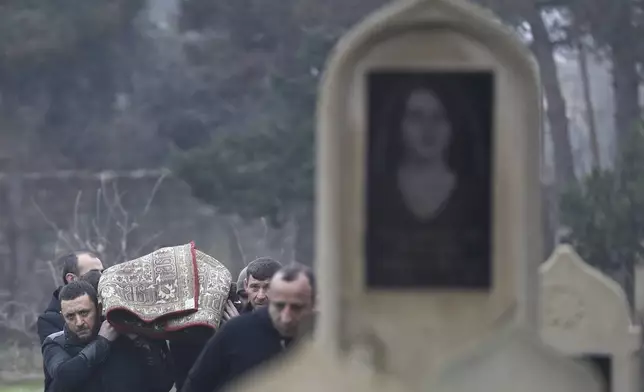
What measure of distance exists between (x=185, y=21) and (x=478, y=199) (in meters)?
26.1

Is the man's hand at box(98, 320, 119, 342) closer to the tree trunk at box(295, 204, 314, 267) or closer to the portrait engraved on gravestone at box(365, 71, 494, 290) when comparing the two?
the portrait engraved on gravestone at box(365, 71, 494, 290)

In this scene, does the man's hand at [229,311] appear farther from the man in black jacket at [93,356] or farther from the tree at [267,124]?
the tree at [267,124]

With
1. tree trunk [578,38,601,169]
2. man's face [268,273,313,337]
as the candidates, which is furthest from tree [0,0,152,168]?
man's face [268,273,313,337]

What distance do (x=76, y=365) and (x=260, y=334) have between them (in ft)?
4.73

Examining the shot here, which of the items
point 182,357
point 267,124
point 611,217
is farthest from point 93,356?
point 267,124

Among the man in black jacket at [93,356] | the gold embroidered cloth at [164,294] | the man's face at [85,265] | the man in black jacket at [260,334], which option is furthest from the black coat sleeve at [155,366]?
the man in black jacket at [260,334]

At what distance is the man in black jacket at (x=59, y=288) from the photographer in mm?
8664

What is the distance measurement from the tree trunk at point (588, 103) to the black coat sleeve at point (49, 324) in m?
19.4

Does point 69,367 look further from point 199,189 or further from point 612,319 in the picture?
point 199,189

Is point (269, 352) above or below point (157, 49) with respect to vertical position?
below

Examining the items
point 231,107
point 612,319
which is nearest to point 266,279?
point 612,319

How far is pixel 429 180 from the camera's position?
5.28 meters

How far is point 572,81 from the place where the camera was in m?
31.4

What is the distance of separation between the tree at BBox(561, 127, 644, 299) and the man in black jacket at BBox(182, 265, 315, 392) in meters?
14.5
